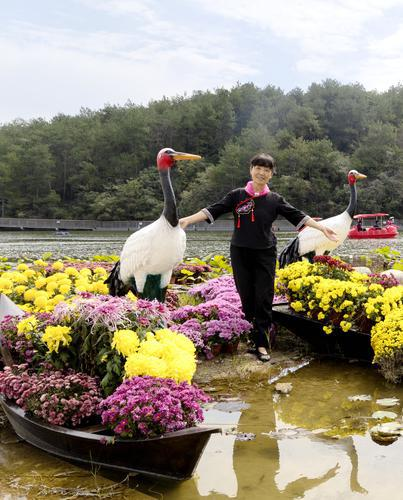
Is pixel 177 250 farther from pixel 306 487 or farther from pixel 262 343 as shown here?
pixel 306 487

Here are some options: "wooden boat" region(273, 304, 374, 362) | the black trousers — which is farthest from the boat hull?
the black trousers

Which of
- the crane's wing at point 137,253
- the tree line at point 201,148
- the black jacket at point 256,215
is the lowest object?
the crane's wing at point 137,253

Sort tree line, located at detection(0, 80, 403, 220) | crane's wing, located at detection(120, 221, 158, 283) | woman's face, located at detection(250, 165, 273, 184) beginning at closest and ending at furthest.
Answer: woman's face, located at detection(250, 165, 273, 184)
crane's wing, located at detection(120, 221, 158, 283)
tree line, located at detection(0, 80, 403, 220)

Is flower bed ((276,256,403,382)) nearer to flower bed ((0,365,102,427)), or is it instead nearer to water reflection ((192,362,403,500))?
water reflection ((192,362,403,500))

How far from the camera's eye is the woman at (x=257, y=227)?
210 inches

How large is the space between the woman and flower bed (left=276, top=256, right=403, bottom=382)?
51 cm

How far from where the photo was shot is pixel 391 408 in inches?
172

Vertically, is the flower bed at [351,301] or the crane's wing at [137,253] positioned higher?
the crane's wing at [137,253]

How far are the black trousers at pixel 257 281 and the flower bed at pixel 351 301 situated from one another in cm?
48

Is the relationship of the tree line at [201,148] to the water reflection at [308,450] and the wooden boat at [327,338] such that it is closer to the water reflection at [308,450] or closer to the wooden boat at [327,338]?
the wooden boat at [327,338]

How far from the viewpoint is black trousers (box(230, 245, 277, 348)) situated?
543 centimetres

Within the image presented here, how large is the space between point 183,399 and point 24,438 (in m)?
1.42

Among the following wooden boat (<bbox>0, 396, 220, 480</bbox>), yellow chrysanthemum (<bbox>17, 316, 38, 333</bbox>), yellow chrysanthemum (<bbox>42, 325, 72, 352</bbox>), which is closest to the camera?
wooden boat (<bbox>0, 396, 220, 480</bbox>)

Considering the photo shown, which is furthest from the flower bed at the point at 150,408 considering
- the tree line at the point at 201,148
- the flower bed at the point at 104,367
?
the tree line at the point at 201,148
